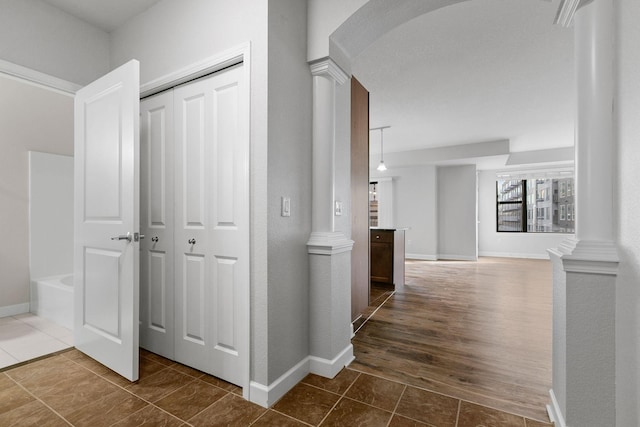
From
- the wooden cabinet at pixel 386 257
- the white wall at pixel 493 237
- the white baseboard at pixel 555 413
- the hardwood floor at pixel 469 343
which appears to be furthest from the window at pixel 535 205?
the white baseboard at pixel 555 413

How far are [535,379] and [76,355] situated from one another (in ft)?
11.1

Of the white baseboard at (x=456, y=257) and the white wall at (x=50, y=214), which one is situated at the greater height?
the white wall at (x=50, y=214)

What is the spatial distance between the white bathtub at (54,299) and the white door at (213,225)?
1639 millimetres

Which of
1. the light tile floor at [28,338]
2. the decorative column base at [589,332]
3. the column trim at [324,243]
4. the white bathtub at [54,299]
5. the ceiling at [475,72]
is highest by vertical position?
the ceiling at [475,72]

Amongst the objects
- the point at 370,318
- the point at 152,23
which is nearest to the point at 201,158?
the point at 152,23

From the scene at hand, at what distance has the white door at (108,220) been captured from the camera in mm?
1916

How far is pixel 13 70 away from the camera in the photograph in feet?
7.06

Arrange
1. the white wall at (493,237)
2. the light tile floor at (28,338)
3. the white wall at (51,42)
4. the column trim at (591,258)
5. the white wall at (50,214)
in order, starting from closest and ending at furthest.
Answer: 1. the column trim at (591,258)
2. the white wall at (51,42)
3. the light tile floor at (28,338)
4. the white wall at (50,214)
5. the white wall at (493,237)

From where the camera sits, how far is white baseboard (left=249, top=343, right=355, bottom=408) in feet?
5.67

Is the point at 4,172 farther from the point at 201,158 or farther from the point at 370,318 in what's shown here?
the point at 370,318

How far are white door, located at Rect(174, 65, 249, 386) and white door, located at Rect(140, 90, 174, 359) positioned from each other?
0.09m

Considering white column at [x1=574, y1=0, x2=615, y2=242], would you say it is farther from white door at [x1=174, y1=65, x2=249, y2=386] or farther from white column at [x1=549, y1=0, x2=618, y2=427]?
white door at [x1=174, y1=65, x2=249, y2=386]

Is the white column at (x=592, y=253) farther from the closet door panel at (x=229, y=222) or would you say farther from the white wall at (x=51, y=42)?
the white wall at (x=51, y=42)

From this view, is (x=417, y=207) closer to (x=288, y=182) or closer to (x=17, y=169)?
(x=288, y=182)
